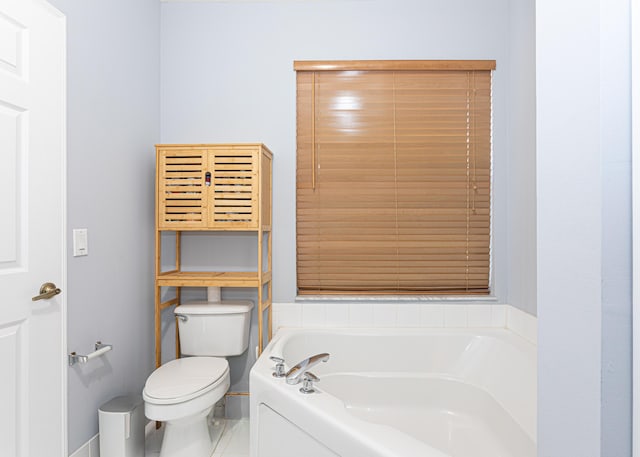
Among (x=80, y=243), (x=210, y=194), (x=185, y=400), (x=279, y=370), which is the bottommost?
(x=185, y=400)

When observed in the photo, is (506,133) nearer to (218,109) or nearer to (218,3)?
(218,109)

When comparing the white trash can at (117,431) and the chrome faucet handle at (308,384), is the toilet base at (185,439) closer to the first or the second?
the white trash can at (117,431)

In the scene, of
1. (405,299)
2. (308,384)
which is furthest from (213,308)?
(405,299)

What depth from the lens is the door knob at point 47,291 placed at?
4.67ft

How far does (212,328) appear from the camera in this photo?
2.12 metres

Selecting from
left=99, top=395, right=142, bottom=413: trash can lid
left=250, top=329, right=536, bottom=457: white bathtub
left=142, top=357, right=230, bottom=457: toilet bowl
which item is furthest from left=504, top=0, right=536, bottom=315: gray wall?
left=99, top=395, right=142, bottom=413: trash can lid

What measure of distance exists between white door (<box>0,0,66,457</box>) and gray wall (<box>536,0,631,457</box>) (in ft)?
5.37

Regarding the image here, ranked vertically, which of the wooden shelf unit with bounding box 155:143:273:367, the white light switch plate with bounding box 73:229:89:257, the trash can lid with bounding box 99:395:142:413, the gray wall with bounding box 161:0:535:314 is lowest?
the trash can lid with bounding box 99:395:142:413

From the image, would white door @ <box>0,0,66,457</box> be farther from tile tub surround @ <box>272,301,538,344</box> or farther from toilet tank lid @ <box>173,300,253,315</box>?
tile tub surround @ <box>272,301,538,344</box>

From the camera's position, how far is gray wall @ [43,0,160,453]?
64.7 inches

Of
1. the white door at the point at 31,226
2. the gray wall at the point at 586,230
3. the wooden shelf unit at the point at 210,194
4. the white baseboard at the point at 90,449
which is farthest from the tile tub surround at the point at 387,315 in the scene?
the gray wall at the point at 586,230

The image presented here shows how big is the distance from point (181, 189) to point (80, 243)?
0.60 m

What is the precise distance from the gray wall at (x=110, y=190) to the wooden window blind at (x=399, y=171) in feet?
3.07

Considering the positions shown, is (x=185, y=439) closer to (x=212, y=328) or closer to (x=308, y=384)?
(x=212, y=328)
